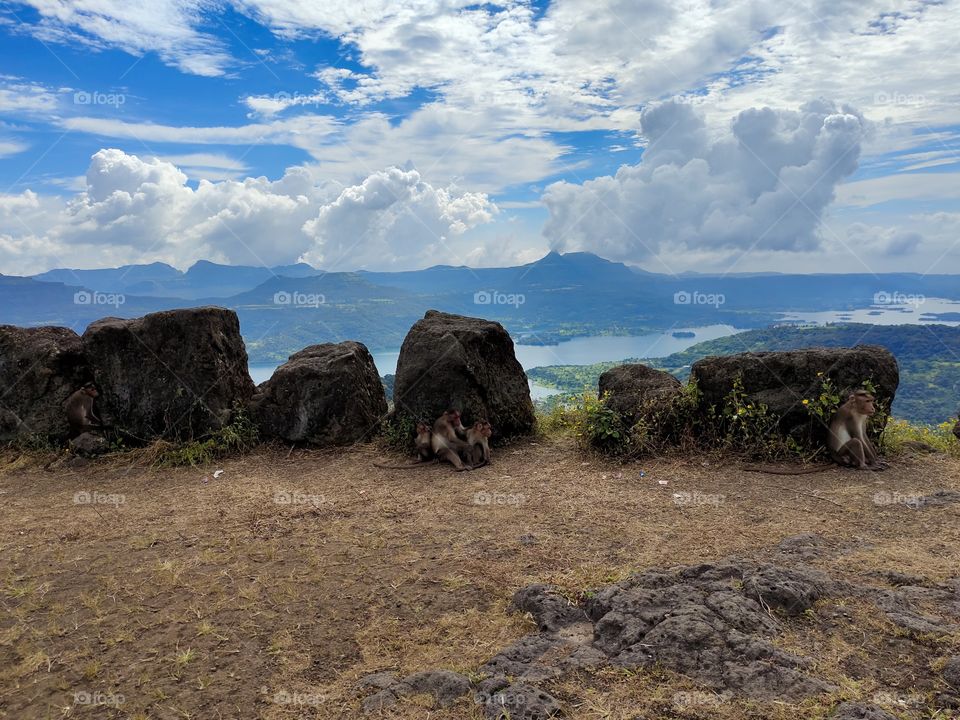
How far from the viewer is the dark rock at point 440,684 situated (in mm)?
4160

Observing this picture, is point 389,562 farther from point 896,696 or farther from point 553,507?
→ point 896,696

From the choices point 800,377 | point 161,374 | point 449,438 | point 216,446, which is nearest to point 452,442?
point 449,438

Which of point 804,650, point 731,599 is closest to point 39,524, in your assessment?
point 731,599

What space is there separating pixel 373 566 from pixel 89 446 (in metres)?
7.09

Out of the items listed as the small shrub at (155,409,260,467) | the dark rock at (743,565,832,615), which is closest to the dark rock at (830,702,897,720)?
the dark rock at (743,565,832,615)

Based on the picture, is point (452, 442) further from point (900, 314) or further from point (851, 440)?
point (900, 314)

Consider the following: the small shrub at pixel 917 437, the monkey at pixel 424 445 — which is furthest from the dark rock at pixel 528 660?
the small shrub at pixel 917 437

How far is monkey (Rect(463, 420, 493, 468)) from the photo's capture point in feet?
33.1

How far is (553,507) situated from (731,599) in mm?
3389

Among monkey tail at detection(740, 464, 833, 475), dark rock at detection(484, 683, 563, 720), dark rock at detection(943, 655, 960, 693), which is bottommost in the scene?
monkey tail at detection(740, 464, 833, 475)

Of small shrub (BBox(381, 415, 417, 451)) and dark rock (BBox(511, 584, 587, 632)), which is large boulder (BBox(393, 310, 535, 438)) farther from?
dark rock (BBox(511, 584, 587, 632))

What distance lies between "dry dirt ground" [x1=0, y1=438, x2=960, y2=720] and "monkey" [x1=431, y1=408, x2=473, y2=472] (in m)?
0.35

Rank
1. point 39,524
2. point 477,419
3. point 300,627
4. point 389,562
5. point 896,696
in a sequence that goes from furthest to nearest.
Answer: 1. point 477,419
2. point 39,524
3. point 389,562
4. point 300,627
5. point 896,696

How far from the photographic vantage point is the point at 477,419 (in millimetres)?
10859
